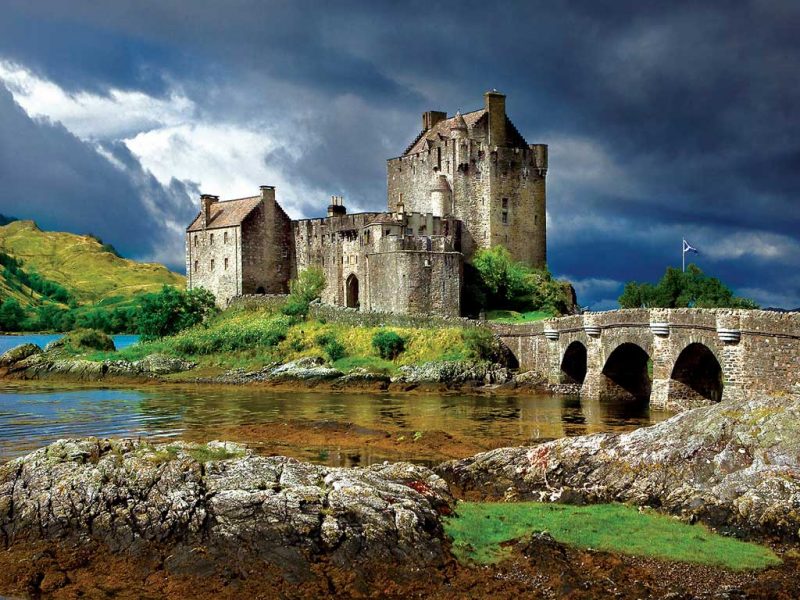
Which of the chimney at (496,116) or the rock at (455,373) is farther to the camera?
the chimney at (496,116)

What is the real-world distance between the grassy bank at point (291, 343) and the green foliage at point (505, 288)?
29.3 ft

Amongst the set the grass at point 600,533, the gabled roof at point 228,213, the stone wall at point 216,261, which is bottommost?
the grass at point 600,533

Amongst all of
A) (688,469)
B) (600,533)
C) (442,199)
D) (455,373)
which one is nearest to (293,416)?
(455,373)

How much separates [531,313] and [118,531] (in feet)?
173

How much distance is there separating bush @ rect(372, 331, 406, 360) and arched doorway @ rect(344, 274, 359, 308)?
1461 centimetres

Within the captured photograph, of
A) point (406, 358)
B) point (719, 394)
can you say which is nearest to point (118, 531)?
point (719, 394)

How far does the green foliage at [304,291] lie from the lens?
224 feet

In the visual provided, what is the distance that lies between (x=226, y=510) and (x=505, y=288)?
52691mm

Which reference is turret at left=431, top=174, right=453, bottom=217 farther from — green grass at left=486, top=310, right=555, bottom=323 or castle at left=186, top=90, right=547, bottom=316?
green grass at left=486, top=310, right=555, bottom=323

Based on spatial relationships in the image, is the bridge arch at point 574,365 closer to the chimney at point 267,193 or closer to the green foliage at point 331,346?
the green foliage at point 331,346

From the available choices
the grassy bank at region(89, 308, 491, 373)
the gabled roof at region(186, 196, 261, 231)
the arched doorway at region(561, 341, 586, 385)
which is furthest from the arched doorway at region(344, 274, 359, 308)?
the arched doorway at region(561, 341, 586, 385)

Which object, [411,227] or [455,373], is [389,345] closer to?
[455,373]

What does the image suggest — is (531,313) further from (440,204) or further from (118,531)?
(118,531)

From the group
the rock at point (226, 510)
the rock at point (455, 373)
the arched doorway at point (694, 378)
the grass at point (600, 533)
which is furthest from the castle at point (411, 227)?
the rock at point (226, 510)
